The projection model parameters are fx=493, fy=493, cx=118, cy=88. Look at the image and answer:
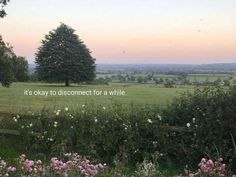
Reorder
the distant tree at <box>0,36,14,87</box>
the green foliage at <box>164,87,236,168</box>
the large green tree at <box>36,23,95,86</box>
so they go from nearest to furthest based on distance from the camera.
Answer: the green foliage at <box>164,87,236,168</box>
the distant tree at <box>0,36,14,87</box>
the large green tree at <box>36,23,95,86</box>

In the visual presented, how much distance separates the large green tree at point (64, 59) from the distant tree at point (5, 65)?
3617cm

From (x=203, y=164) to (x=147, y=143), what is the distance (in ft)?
13.1

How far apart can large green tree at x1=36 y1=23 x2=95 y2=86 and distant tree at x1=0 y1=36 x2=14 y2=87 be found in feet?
119

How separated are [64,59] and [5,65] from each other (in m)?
42.2

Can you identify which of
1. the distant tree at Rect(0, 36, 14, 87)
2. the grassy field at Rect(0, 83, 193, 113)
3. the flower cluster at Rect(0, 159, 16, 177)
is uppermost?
the distant tree at Rect(0, 36, 14, 87)

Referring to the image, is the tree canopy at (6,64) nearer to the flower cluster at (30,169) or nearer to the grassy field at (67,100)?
the grassy field at (67,100)

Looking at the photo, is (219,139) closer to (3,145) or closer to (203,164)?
(203,164)

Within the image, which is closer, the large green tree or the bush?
the bush

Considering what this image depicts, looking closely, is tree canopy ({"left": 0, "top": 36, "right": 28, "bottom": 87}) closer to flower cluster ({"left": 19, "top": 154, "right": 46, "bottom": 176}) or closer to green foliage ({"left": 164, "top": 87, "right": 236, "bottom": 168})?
green foliage ({"left": 164, "top": 87, "right": 236, "bottom": 168})

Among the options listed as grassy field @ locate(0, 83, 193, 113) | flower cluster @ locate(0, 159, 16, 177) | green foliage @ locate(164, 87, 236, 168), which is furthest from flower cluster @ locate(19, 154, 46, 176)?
grassy field @ locate(0, 83, 193, 113)

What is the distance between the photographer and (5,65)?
822 inches

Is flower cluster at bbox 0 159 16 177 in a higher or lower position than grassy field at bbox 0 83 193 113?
higher

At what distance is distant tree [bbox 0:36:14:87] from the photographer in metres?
20.5

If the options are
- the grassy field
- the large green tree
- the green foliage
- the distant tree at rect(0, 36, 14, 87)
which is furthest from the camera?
the large green tree
